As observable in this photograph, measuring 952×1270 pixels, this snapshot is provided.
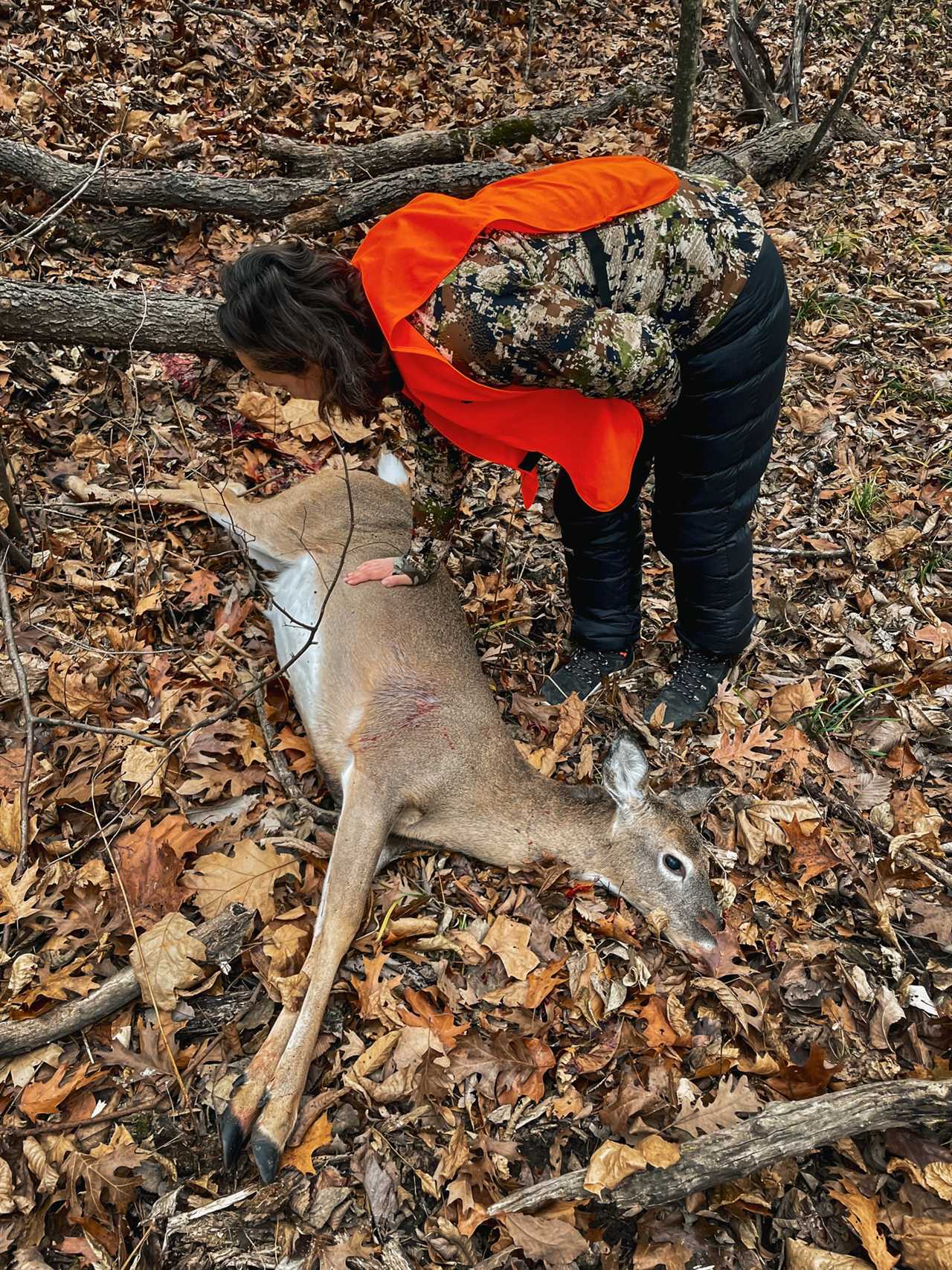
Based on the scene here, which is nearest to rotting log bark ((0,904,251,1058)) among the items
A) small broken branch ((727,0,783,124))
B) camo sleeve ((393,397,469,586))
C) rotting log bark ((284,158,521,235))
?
camo sleeve ((393,397,469,586))

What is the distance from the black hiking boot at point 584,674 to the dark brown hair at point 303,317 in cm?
196

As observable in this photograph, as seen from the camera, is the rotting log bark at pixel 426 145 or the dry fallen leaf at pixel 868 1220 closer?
the dry fallen leaf at pixel 868 1220

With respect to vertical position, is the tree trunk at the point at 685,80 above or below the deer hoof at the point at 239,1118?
above

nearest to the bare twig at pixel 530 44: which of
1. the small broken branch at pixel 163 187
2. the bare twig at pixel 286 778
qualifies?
the small broken branch at pixel 163 187

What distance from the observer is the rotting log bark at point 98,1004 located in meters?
2.74

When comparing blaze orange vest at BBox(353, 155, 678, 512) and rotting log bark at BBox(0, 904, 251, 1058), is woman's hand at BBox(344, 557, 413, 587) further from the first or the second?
rotting log bark at BBox(0, 904, 251, 1058)

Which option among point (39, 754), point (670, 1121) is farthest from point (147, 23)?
point (670, 1121)

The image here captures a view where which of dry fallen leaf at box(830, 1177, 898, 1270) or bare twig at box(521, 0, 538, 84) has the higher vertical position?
bare twig at box(521, 0, 538, 84)

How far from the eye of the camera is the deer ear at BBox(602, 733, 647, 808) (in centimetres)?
375

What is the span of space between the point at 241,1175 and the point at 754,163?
883 centimetres

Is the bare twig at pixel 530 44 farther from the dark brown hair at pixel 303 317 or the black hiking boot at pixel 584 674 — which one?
the dark brown hair at pixel 303 317

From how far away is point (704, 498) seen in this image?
372 cm

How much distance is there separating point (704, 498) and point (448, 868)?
1.99 m

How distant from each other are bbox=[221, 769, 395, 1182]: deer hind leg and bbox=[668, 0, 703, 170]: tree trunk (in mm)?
5401
